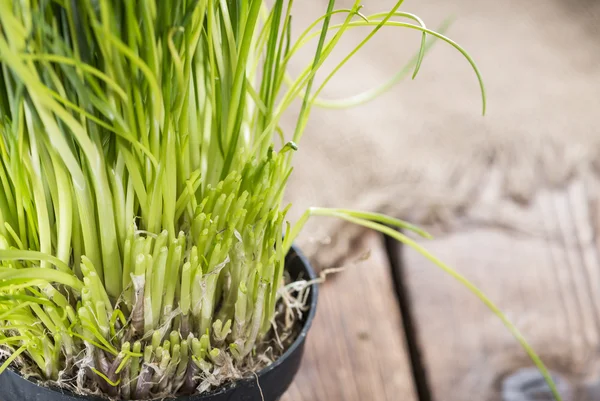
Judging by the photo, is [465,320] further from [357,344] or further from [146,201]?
[146,201]

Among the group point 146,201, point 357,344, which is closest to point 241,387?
point 146,201

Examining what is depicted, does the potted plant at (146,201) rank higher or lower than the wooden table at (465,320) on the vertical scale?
higher

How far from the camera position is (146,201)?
0.31 m

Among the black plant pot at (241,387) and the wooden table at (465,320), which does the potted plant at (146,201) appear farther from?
the wooden table at (465,320)

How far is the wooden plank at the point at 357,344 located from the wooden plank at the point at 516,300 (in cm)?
2

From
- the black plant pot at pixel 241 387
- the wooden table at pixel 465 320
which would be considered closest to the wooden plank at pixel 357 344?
the wooden table at pixel 465 320

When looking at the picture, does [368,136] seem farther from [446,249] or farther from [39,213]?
[39,213]

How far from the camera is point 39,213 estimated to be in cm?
30

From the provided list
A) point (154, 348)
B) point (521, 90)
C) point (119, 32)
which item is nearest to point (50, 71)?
point (119, 32)

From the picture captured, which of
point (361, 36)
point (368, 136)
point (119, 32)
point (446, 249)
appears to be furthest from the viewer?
point (361, 36)

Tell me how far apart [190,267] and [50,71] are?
10cm

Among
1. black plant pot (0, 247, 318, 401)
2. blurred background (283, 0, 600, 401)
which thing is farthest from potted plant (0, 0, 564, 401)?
blurred background (283, 0, 600, 401)

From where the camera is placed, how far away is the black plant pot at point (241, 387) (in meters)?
0.32

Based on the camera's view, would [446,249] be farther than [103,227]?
Yes
